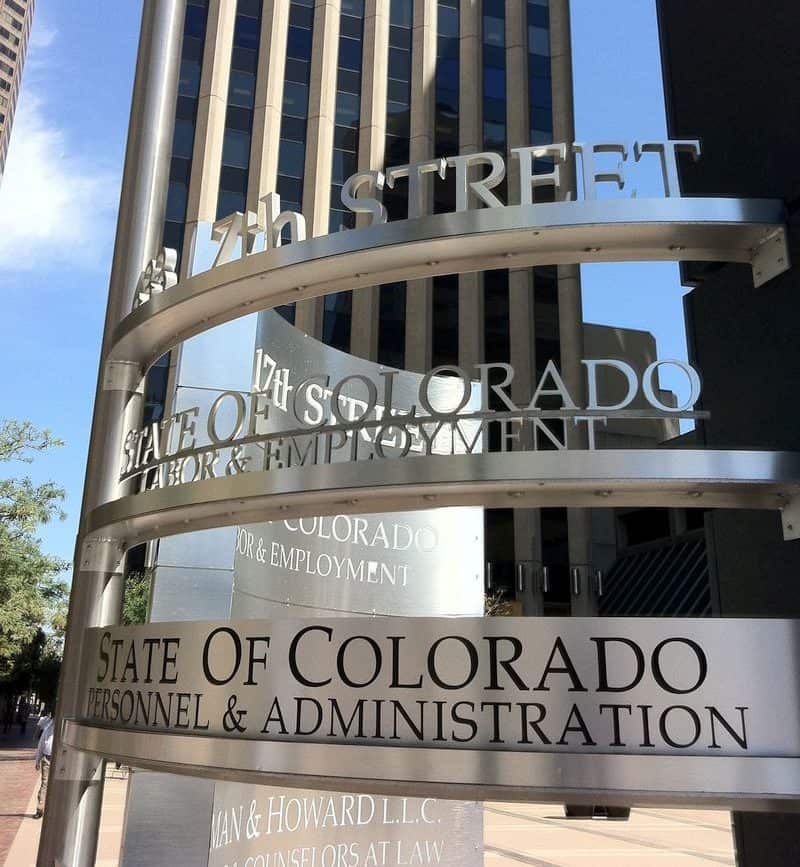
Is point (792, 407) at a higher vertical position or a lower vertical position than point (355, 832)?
higher

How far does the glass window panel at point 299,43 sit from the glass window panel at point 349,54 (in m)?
1.68

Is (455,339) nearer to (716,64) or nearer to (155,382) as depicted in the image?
(155,382)

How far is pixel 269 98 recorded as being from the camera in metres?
41.6

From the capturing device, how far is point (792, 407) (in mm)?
4539

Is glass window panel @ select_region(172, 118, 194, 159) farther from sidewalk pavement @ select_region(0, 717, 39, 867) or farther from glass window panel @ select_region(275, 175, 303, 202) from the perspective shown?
sidewalk pavement @ select_region(0, 717, 39, 867)

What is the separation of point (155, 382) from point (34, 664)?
80.1 ft

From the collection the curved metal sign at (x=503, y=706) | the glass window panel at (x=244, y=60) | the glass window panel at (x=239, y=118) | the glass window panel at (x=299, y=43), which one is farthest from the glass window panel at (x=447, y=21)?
the curved metal sign at (x=503, y=706)

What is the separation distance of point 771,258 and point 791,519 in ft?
4.41

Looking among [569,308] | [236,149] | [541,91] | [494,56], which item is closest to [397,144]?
[494,56]

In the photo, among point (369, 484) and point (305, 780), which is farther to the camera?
point (369, 484)

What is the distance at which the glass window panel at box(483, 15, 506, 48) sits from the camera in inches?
1781

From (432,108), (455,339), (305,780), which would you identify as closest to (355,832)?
(305,780)

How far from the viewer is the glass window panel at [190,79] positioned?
41.2 m

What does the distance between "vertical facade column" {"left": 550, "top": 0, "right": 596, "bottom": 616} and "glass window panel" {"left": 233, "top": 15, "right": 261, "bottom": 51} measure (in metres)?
15.3
